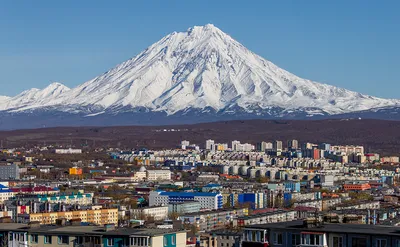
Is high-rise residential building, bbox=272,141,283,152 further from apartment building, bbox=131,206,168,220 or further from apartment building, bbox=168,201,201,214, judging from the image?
apartment building, bbox=131,206,168,220

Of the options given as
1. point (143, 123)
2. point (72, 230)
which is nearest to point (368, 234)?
point (72, 230)

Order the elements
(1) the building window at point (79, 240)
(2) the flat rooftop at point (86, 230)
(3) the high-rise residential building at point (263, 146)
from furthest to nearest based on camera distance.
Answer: (3) the high-rise residential building at point (263, 146), (1) the building window at point (79, 240), (2) the flat rooftop at point (86, 230)

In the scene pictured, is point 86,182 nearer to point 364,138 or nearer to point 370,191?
point 370,191

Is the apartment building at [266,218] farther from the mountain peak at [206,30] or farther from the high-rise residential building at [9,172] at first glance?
the mountain peak at [206,30]

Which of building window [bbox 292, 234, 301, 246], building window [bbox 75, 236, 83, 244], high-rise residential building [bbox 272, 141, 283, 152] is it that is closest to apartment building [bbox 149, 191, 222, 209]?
building window [bbox 75, 236, 83, 244]

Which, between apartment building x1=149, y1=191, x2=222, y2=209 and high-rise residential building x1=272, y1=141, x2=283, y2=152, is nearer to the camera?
apartment building x1=149, y1=191, x2=222, y2=209

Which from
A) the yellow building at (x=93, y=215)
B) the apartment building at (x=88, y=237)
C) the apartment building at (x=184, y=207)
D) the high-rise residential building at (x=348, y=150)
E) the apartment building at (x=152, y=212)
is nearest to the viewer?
the apartment building at (x=88, y=237)

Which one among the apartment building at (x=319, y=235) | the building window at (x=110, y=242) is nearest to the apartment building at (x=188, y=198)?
the building window at (x=110, y=242)
